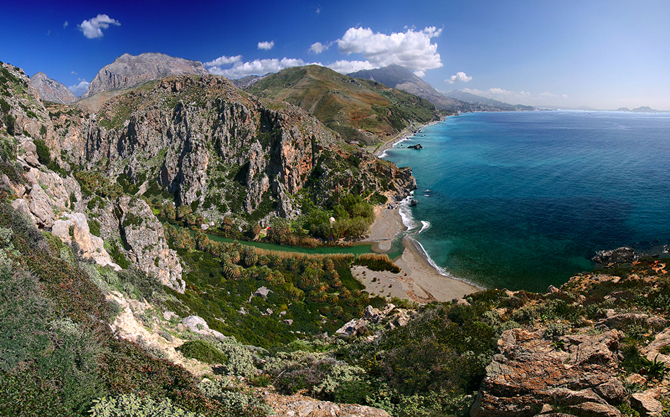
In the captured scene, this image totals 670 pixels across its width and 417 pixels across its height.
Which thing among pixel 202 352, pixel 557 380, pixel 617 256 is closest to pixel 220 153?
pixel 202 352

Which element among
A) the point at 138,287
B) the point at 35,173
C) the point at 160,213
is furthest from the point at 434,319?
the point at 160,213

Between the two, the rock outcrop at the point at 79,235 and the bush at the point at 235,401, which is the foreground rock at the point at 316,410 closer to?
the bush at the point at 235,401

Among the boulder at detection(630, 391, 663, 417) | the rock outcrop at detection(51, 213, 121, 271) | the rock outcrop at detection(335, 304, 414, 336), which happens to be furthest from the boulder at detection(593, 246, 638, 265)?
the rock outcrop at detection(51, 213, 121, 271)

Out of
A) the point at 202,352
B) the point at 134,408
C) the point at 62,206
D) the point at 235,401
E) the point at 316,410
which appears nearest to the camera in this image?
the point at 134,408

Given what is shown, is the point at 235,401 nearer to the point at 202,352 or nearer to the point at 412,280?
the point at 202,352

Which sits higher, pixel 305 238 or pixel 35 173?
pixel 35 173

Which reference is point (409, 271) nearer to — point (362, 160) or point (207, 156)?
point (362, 160)

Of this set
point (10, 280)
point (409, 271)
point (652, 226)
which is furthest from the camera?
point (652, 226)

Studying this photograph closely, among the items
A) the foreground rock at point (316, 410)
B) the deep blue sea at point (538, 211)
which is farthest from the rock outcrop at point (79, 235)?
the deep blue sea at point (538, 211)
